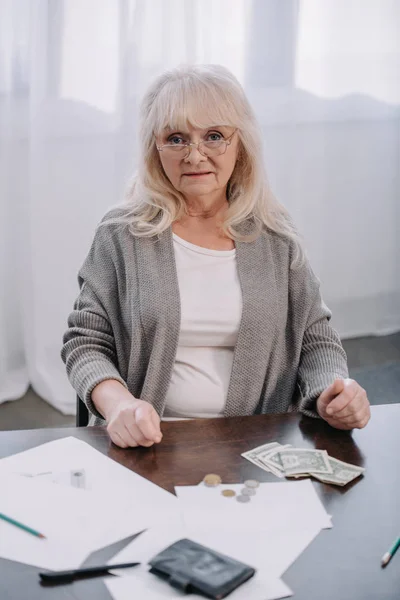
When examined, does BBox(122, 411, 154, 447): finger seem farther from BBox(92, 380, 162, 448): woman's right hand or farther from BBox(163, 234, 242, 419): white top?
BBox(163, 234, 242, 419): white top

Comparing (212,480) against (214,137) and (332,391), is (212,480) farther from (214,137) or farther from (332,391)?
(214,137)

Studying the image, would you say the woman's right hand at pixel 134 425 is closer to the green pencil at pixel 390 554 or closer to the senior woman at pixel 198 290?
the senior woman at pixel 198 290

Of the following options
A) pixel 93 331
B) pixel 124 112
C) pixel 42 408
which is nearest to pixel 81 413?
pixel 93 331

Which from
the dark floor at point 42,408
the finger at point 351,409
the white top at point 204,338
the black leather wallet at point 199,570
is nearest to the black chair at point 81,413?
the white top at point 204,338

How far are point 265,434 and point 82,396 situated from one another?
1.38 ft

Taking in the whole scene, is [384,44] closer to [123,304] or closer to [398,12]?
[398,12]

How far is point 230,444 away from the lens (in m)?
1.59

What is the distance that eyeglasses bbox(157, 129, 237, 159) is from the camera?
1957mm

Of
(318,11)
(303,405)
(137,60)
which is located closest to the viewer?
(303,405)

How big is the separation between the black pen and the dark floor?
2336 millimetres

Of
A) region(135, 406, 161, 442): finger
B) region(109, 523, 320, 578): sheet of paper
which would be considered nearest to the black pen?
region(109, 523, 320, 578): sheet of paper

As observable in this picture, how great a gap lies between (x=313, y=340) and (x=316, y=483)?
58 cm

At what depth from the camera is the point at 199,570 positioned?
1174mm

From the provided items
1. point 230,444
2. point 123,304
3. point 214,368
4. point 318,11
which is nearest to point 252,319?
point 214,368
